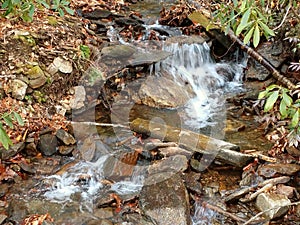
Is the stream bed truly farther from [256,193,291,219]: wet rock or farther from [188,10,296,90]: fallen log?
[188,10,296,90]: fallen log

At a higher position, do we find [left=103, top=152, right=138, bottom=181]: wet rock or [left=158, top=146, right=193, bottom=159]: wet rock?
[left=158, top=146, right=193, bottom=159]: wet rock

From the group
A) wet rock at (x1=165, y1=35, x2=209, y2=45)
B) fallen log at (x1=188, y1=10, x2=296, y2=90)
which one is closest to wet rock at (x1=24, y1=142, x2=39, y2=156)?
fallen log at (x1=188, y1=10, x2=296, y2=90)

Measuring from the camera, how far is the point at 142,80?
6.27 metres

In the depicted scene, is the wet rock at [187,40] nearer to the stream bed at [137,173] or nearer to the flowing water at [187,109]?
the flowing water at [187,109]

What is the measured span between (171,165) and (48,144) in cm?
167

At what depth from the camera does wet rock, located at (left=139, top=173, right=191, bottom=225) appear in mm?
3365

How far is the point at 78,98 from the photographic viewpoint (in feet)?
17.5

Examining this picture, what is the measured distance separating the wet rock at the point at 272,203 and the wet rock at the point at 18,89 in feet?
11.3

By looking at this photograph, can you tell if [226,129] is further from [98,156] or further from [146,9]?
[146,9]

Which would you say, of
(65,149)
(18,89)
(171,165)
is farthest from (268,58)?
(18,89)

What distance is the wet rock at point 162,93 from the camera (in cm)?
596

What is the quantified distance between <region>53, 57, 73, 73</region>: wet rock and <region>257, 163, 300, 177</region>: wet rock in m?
3.24

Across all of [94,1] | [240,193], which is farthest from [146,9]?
[240,193]

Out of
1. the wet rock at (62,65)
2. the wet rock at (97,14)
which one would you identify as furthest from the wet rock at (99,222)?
the wet rock at (97,14)
